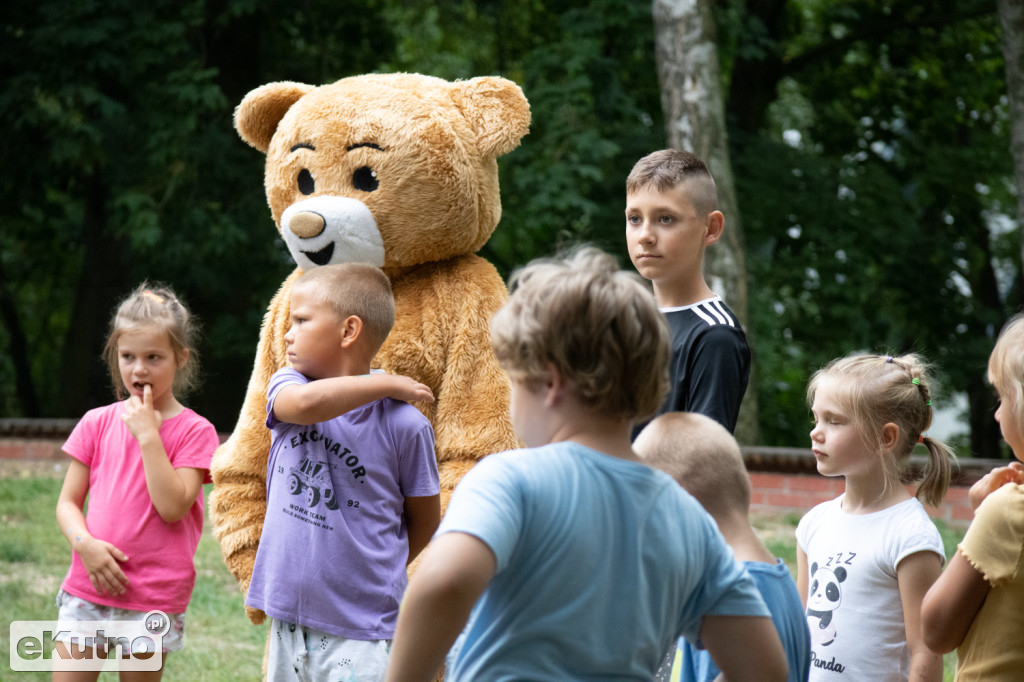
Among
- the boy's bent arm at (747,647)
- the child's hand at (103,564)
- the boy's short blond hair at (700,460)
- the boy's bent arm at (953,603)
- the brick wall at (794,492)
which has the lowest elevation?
the brick wall at (794,492)

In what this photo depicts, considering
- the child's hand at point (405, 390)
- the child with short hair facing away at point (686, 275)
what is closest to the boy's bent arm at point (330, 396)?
the child's hand at point (405, 390)

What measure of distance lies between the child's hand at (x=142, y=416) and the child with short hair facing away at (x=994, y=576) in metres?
2.18

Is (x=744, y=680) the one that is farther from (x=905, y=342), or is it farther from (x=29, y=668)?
(x=905, y=342)

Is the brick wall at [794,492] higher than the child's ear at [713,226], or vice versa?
the child's ear at [713,226]

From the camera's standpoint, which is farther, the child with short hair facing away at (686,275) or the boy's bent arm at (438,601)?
the child with short hair facing away at (686,275)

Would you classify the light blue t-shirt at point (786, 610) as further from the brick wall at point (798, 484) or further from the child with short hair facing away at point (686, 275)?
the brick wall at point (798, 484)

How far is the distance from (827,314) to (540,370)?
38.6 feet

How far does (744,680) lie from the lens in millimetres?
1604

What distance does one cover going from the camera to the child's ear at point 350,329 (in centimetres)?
253

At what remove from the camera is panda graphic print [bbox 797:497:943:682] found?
246cm

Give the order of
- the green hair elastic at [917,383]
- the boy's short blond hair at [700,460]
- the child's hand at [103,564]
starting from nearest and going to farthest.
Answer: the boy's short blond hair at [700,460] → the green hair elastic at [917,383] → the child's hand at [103,564]

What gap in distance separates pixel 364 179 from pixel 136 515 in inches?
50.1

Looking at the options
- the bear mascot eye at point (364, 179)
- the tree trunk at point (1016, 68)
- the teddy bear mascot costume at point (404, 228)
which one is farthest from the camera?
the tree trunk at point (1016, 68)

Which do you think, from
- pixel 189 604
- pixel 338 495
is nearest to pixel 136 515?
pixel 338 495
